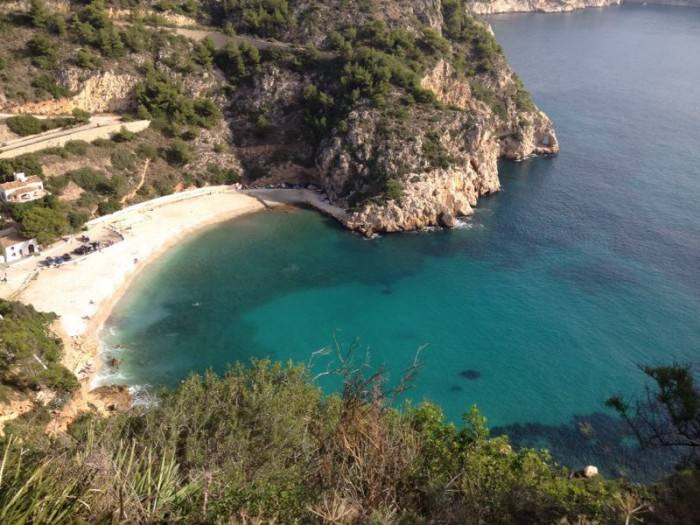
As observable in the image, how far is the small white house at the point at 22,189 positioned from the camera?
44.8 metres

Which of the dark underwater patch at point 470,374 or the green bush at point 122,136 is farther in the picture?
the green bush at point 122,136

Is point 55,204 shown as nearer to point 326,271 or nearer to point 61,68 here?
point 61,68

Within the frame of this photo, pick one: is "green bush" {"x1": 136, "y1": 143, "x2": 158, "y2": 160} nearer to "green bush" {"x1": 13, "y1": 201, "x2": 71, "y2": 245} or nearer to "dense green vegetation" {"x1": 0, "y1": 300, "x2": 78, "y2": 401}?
"green bush" {"x1": 13, "y1": 201, "x2": 71, "y2": 245}

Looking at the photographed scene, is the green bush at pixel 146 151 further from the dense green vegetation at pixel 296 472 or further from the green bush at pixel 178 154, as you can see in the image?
the dense green vegetation at pixel 296 472

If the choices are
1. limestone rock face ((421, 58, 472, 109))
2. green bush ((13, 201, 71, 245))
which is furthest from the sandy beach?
limestone rock face ((421, 58, 472, 109))

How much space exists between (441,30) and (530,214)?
1218 inches

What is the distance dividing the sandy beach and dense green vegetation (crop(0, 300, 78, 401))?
142 cm

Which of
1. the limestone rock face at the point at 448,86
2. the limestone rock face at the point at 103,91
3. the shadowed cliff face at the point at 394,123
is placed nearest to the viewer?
the shadowed cliff face at the point at 394,123

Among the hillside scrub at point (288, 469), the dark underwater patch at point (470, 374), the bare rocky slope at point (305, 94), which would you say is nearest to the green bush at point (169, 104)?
the bare rocky slope at point (305, 94)

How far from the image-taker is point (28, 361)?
29.5 meters

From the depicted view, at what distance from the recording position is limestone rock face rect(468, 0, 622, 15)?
6398 inches

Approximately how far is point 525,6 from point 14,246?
169m

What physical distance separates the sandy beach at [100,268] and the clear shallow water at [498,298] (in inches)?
63.3

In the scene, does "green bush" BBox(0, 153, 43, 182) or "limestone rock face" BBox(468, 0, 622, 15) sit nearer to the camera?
"green bush" BBox(0, 153, 43, 182)
